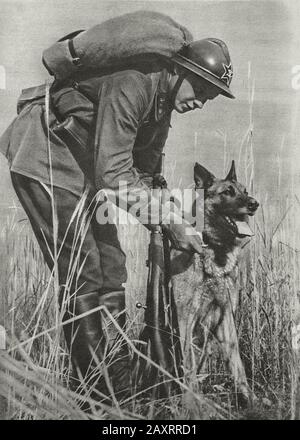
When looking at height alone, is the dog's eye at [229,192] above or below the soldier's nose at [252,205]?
above

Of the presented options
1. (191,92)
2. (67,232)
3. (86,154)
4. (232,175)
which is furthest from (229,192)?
(67,232)

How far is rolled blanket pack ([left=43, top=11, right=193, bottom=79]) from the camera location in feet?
11.1

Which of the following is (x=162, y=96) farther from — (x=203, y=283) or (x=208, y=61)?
(x=203, y=283)

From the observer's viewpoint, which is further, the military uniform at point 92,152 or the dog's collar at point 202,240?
the dog's collar at point 202,240

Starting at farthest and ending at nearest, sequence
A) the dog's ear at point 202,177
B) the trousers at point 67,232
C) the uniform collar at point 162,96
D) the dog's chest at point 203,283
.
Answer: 1. the dog's ear at point 202,177
2. the dog's chest at point 203,283
3. the trousers at point 67,232
4. the uniform collar at point 162,96

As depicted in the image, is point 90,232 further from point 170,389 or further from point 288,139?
point 288,139

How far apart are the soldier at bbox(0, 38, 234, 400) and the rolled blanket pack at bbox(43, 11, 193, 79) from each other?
75 mm

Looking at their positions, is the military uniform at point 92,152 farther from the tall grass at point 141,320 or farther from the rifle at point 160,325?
A: the rifle at point 160,325

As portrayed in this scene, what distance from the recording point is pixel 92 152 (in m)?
3.56

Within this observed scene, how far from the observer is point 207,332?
368cm

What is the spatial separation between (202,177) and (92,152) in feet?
2.37

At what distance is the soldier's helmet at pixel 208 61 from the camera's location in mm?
3461

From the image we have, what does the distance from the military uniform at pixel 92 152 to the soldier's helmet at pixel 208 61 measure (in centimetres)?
16

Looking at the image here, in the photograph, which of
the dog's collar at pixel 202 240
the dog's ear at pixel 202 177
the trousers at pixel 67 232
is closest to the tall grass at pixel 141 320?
the trousers at pixel 67 232
